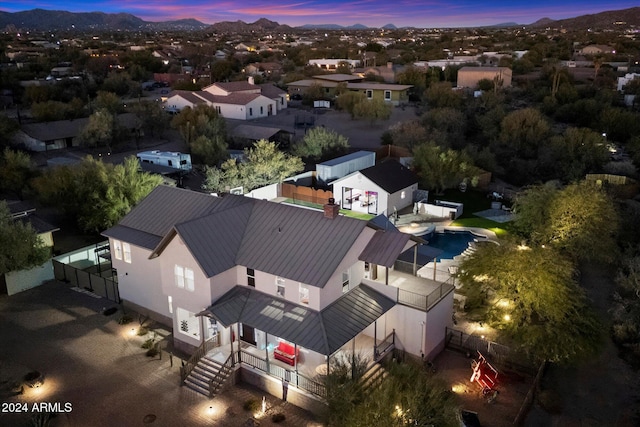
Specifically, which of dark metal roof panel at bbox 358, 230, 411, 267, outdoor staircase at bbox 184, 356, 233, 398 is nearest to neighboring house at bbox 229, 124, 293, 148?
dark metal roof panel at bbox 358, 230, 411, 267

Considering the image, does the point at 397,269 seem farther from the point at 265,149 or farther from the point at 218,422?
the point at 265,149

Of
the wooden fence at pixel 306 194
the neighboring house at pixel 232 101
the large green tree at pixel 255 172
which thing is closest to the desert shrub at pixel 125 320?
the large green tree at pixel 255 172

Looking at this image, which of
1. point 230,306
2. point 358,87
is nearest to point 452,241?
point 230,306

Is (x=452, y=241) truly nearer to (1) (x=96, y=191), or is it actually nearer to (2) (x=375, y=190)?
(2) (x=375, y=190)

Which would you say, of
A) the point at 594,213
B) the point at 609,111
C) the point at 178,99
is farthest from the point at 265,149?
the point at 609,111

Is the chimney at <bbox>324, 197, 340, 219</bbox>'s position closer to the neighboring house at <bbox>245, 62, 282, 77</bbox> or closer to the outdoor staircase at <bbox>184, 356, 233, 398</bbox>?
the outdoor staircase at <bbox>184, 356, 233, 398</bbox>

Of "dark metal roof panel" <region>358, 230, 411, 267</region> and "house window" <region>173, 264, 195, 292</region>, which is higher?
"dark metal roof panel" <region>358, 230, 411, 267</region>

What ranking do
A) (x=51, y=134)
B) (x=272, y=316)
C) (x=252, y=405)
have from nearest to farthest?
(x=252, y=405) < (x=272, y=316) < (x=51, y=134)
